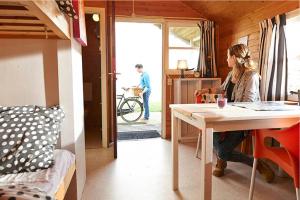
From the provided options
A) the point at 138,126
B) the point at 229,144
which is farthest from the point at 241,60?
the point at 138,126

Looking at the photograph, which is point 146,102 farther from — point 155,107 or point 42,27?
point 42,27

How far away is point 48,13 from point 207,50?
300 cm

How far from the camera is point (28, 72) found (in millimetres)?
1784

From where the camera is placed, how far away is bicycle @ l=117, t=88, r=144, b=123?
18.7 feet

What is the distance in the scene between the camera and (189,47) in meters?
3.98

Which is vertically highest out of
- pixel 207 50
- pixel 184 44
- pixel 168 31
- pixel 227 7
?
pixel 227 7

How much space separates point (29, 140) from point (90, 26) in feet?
12.1

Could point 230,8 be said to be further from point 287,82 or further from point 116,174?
point 116,174

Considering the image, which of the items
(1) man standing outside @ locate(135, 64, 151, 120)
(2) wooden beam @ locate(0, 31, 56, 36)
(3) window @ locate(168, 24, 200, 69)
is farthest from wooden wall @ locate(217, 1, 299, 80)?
(2) wooden beam @ locate(0, 31, 56, 36)

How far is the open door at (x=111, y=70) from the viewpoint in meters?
2.93

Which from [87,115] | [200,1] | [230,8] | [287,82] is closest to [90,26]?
[87,115]

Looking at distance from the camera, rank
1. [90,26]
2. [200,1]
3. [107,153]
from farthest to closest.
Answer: [90,26] < [200,1] < [107,153]

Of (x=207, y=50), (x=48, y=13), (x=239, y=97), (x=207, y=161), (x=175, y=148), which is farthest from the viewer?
(x=207, y=50)

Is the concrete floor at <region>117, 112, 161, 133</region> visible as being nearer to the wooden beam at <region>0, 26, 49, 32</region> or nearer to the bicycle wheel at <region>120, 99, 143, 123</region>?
the bicycle wheel at <region>120, 99, 143, 123</region>
